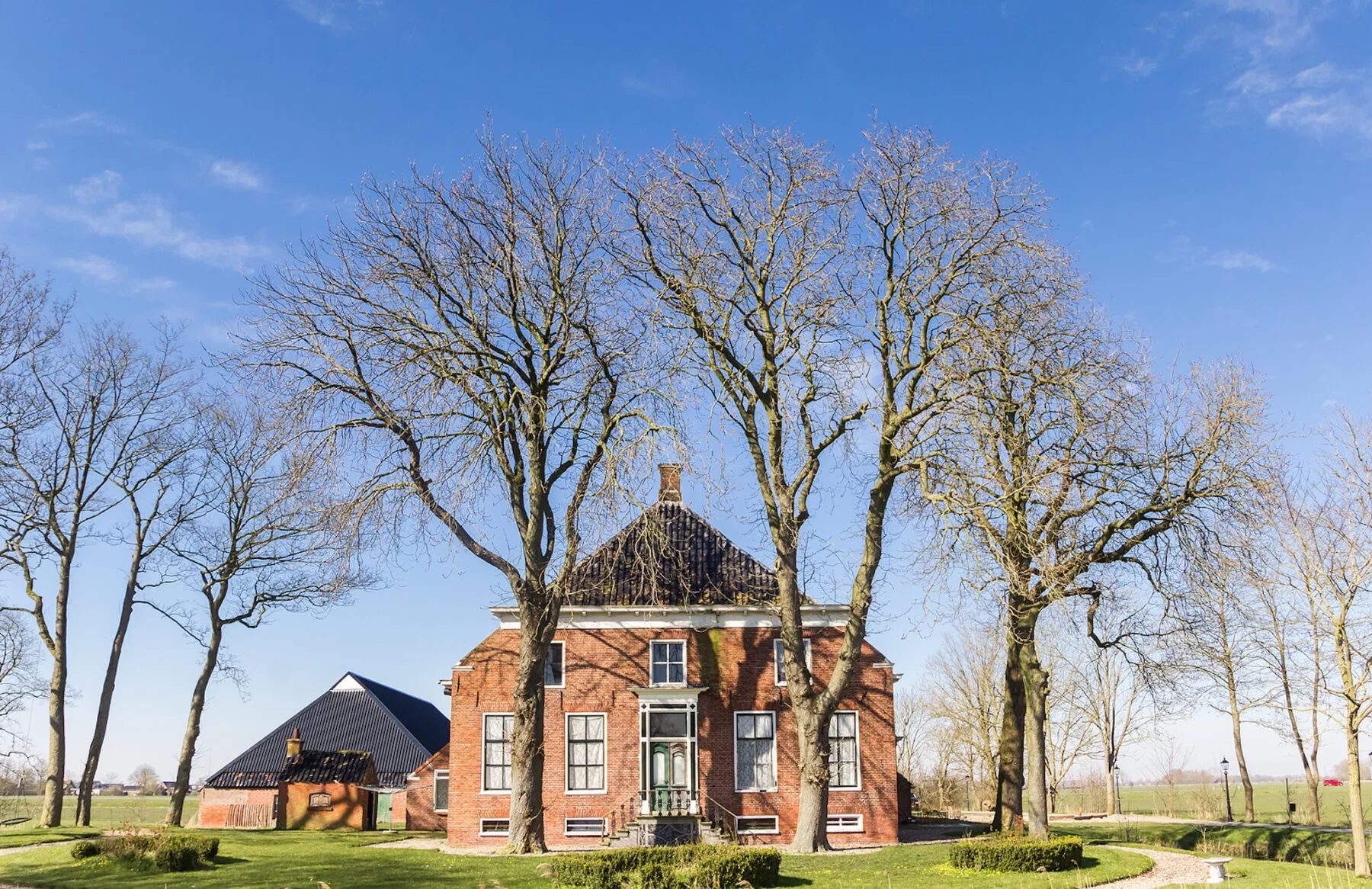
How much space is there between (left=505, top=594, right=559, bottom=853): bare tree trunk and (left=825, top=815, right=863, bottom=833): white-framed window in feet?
24.3

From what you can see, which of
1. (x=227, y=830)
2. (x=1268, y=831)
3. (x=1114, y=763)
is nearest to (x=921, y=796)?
(x=1114, y=763)

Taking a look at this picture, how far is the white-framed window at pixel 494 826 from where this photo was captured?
24.3m

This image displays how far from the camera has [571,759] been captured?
24.8 metres

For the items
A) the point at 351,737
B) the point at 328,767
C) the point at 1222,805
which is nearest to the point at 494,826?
the point at 328,767

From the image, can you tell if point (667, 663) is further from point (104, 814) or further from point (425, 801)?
point (104, 814)

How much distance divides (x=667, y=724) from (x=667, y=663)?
1437 millimetres

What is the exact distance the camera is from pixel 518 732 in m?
20.5

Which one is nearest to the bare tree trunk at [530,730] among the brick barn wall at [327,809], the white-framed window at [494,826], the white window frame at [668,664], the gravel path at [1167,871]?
the white-framed window at [494,826]

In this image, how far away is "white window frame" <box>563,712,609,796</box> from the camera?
24.6 m

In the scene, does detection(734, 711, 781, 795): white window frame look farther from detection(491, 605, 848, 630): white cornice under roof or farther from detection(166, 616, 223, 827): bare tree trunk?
detection(166, 616, 223, 827): bare tree trunk

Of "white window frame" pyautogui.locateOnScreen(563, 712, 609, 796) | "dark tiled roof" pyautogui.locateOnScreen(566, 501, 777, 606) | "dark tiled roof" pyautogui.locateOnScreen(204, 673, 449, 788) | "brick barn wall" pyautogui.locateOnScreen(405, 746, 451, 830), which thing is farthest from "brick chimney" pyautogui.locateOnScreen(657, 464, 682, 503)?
"dark tiled roof" pyautogui.locateOnScreen(204, 673, 449, 788)

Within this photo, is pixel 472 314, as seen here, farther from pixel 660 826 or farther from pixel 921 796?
pixel 921 796

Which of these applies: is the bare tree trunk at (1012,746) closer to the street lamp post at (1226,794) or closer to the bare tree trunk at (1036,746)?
the bare tree trunk at (1036,746)

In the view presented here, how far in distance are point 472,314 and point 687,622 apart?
9528mm
